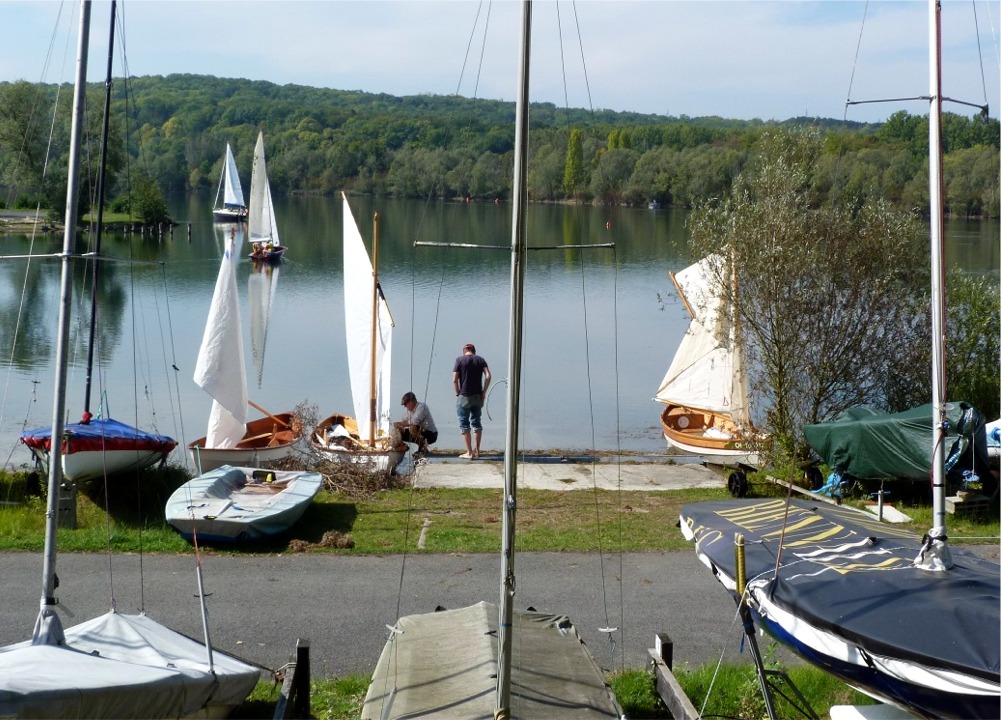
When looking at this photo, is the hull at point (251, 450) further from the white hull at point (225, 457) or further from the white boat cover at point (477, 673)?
the white boat cover at point (477, 673)

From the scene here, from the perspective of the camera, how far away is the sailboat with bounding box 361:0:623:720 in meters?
6.11

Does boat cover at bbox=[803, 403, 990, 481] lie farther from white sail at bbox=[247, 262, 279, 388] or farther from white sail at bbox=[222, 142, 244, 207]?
white sail at bbox=[222, 142, 244, 207]

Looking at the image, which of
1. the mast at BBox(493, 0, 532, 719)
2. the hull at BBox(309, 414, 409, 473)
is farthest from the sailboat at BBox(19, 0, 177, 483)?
the mast at BBox(493, 0, 532, 719)

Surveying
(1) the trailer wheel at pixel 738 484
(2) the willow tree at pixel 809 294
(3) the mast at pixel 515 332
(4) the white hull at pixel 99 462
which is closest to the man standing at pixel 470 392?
(2) the willow tree at pixel 809 294

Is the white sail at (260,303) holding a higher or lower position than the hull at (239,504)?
higher

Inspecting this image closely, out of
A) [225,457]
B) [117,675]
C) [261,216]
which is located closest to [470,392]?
[225,457]

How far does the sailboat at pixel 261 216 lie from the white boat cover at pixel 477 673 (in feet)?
147

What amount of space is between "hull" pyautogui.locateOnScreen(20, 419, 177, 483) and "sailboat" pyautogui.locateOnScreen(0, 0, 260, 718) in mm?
Result: 5080

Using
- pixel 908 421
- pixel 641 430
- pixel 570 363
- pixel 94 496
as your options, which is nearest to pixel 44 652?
pixel 94 496

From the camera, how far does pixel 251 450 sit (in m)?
14.8

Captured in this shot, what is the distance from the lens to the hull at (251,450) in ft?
48.1

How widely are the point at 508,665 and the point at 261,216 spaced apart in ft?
161

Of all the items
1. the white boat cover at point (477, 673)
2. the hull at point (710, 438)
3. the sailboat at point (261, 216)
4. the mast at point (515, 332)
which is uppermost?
the sailboat at point (261, 216)

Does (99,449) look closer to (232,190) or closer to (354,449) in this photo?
(354,449)
